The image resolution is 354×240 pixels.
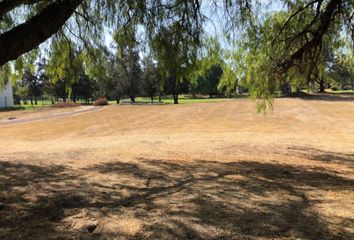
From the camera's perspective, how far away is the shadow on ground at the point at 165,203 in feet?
13.9

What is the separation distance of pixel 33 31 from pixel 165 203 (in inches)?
112

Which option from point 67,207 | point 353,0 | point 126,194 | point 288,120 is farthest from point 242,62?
point 288,120

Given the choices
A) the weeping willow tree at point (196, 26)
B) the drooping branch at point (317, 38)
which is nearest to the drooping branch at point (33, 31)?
the weeping willow tree at point (196, 26)

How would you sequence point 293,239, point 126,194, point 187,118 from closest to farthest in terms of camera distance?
point 293,239, point 126,194, point 187,118

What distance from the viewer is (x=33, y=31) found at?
16.2 ft

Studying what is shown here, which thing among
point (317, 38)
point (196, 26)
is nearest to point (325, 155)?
point (317, 38)

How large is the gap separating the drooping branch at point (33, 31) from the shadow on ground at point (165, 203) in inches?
80.8

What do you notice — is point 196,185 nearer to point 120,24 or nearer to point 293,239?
point 293,239

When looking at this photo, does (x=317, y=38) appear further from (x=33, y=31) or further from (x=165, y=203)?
(x=33, y=31)

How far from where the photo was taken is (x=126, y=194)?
589cm

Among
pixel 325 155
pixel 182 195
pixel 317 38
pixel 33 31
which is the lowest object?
pixel 325 155

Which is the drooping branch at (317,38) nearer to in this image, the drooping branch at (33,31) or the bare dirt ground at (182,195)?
the bare dirt ground at (182,195)

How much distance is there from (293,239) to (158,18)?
5360 millimetres

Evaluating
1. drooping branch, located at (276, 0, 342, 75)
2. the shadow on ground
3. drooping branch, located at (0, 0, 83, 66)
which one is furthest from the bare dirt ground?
drooping branch, located at (276, 0, 342, 75)
